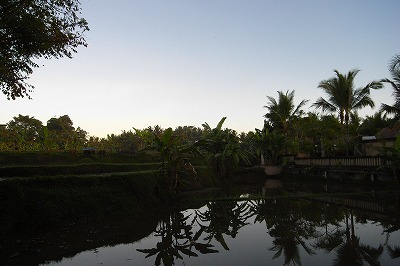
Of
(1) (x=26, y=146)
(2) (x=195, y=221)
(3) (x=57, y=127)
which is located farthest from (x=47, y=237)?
(3) (x=57, y=127)

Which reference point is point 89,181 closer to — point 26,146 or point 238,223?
point 238,223

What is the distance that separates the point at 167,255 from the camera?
4500 millimetres

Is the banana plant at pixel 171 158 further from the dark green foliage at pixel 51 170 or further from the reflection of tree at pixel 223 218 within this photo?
the dark green foliage at pixel 51 170

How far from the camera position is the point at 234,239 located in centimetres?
528

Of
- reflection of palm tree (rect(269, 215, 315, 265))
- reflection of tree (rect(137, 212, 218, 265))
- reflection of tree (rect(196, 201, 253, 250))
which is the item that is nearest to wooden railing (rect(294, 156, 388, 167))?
reflection of tree (rect(196, 201, 253, 250))

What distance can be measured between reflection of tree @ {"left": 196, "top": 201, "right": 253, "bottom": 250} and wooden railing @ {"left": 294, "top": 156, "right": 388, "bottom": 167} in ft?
27.8

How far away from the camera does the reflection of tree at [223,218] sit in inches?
225

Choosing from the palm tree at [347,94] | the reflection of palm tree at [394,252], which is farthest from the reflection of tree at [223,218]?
the palm tree at [347,94]

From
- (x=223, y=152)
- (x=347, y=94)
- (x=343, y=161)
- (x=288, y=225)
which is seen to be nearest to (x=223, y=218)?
(x=288, y=225)

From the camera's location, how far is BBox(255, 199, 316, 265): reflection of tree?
446 centimetres

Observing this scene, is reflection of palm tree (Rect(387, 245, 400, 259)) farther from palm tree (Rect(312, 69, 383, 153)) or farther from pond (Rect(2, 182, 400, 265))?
palm tree (Rect(312, 69, 383, 153))

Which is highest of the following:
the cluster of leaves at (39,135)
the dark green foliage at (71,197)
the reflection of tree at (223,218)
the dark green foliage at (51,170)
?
the cluster of leaves at (39,135)

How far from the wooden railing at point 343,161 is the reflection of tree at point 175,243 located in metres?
11.4

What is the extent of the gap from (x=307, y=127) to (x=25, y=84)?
1943 centimetres
